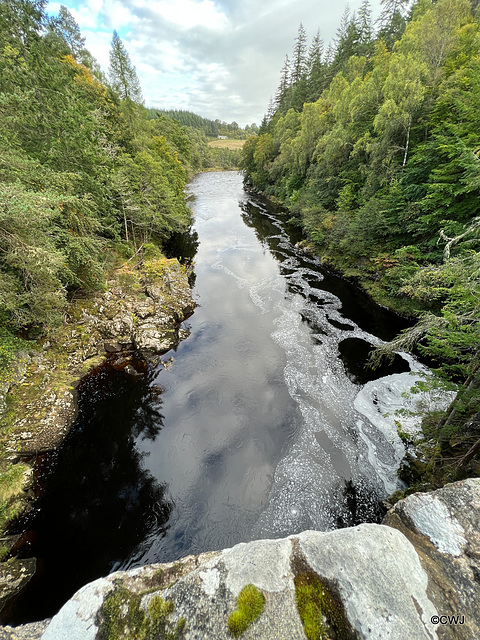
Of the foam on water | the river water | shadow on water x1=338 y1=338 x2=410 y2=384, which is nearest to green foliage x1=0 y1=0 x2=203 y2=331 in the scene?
the river water

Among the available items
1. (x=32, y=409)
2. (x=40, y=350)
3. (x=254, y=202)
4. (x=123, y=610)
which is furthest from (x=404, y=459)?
(x=254, y=202)

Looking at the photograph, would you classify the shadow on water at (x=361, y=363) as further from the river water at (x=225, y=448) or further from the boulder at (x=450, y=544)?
the boulder at (x=450, y=544)

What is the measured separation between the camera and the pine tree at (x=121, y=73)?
85.6ft

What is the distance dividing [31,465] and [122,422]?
3.00 meters

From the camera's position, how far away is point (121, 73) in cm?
2688

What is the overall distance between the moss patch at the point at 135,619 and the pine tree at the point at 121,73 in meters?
36.3

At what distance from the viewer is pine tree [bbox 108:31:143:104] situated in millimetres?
26094

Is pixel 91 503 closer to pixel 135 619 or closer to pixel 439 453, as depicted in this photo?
pixel 135 619

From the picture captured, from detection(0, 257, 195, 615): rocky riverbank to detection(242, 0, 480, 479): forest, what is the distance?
11.4 metres

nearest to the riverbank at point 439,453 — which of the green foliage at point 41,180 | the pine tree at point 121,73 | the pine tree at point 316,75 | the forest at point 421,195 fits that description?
the forest at point 421,195

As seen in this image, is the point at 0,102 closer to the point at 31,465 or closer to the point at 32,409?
the point at 32,409

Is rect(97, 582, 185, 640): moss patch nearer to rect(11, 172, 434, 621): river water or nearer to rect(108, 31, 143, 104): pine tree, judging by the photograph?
rect(11, 172, 434, 621): river water

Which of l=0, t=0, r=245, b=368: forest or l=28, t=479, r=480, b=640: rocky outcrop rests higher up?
l=0, t=0, r=245, b=368: forest

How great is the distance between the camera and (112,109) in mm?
23812
